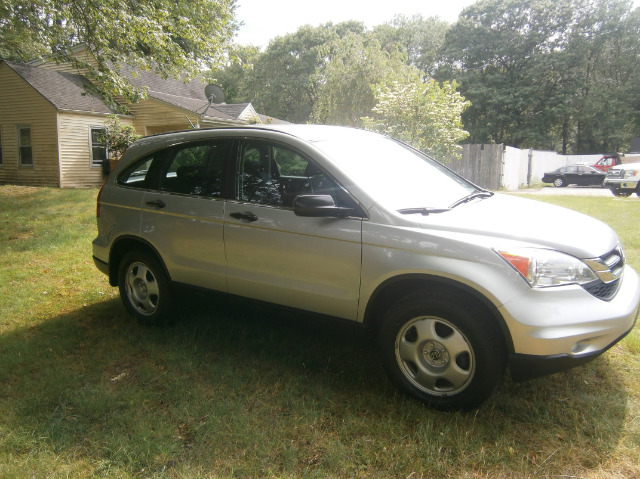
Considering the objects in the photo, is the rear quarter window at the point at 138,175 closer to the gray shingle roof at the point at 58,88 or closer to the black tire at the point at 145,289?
the black tire at the point at 145,289

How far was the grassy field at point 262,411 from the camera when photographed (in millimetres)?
2605

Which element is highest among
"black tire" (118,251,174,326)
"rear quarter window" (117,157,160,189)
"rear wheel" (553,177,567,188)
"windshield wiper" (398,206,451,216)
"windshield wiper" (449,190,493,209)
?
"rear quarter window" (117,157,160,189)

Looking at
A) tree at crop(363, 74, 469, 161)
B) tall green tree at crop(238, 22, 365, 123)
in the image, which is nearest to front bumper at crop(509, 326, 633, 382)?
tree at crop(363, 74, 469, 161)

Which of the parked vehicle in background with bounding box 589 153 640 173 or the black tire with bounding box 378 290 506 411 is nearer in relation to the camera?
the black tire with bounding box 378 290 506 411

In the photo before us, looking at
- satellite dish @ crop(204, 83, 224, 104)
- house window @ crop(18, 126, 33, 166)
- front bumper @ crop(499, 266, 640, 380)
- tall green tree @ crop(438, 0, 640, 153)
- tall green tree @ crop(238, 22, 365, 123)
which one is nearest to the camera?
front bumper @ crop(499, 266, 640, 380)

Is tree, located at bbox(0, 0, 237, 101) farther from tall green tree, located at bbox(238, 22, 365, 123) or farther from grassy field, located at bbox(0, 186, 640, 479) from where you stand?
tall green tree, located at bbox(238, 22, 365, 123)

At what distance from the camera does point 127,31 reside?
10.7 metres

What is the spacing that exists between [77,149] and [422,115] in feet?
44.8

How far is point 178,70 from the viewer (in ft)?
42.8

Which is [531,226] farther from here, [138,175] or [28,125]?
[28,125]

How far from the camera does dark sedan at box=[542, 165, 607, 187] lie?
2591 cm

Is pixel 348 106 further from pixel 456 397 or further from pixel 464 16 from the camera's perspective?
pixel 464 16

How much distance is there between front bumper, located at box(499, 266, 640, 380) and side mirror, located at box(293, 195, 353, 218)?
3.80 ft

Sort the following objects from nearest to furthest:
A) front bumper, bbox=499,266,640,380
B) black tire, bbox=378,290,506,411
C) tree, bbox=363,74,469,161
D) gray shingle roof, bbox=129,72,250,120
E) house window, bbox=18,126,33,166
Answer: front bumper, bbox=499,266,640,380
black tire, bbox=378,290,506,411
tree, bbox=363,74,469,161
house window, bbox=18,126,33,166
gray shingle roof, bbox=129,72,250,120
